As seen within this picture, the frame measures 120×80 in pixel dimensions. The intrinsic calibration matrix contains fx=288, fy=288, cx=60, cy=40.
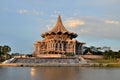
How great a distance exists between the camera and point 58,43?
81.4 meters

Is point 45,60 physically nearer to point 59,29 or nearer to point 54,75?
point 59,29

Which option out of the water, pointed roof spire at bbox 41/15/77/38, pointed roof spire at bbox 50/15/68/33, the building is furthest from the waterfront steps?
the water

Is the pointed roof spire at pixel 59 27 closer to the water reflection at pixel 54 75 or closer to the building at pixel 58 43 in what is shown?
the building at pixel 58 43

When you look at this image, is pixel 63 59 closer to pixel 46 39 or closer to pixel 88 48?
pixel 46 39

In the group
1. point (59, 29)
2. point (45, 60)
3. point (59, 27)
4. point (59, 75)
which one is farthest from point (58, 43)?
point (59, 75)

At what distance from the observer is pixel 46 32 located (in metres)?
86.8

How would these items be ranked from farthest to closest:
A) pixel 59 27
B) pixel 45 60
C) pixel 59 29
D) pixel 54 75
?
pixel 59 27
pixel 59 29
pixel 45 60
pixel 54 75

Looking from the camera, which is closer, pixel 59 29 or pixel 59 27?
pixel 59 29

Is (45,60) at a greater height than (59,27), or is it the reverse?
(59,27)

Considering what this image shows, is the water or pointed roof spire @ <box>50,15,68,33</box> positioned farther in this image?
pointed roof spire @ <box>50,15,68,33</box>

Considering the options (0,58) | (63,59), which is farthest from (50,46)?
(63,59)

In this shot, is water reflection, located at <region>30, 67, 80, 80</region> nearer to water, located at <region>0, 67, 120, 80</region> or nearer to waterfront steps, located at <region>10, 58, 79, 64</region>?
water, located at <region>0, 67, 120, 80</region>

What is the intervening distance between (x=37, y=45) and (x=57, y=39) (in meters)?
8.55

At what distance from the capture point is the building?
Result: 3196 inches
